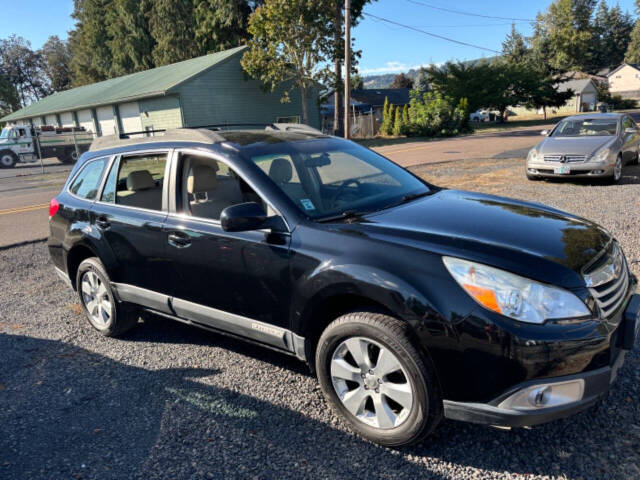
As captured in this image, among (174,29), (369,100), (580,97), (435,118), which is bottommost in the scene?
(435,118)

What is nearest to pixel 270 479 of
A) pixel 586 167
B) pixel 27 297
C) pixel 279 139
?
pixel 279 139

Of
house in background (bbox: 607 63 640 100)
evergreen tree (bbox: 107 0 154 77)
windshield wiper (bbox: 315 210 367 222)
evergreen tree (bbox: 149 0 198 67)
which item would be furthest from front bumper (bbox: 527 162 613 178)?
house in background (bbox: 607 63 640 100)

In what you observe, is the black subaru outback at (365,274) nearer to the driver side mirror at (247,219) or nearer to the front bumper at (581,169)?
the driver side mirror at (247,219)

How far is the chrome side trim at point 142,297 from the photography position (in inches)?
150

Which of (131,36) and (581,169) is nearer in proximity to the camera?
(581,169)

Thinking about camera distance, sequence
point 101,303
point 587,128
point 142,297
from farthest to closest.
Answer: point 587,128 → point 101,303 → point 142,297

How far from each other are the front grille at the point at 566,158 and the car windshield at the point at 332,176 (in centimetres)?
734

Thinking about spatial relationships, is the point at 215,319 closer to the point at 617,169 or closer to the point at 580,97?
the point at 617,169

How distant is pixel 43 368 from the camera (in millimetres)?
3924

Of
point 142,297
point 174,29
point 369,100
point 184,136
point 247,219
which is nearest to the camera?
point 247,219

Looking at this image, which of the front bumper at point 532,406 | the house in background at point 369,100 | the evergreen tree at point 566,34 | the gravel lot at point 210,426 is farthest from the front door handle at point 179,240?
the evergreen tree at point 566,34

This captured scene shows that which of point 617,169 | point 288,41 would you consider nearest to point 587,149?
point 617,169

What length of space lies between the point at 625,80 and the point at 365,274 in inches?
3881

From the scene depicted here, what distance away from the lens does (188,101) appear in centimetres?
2722
